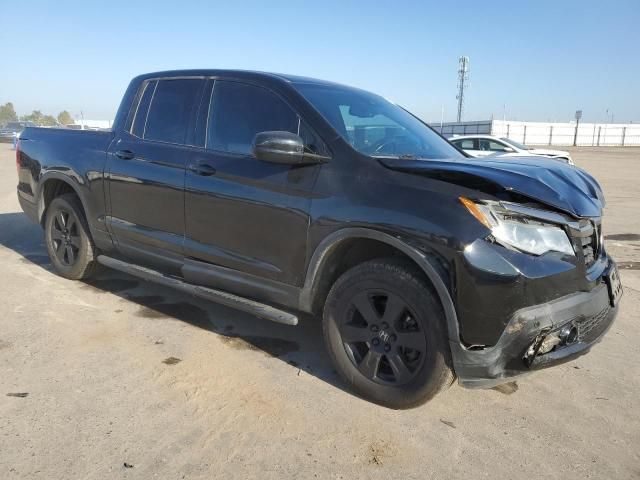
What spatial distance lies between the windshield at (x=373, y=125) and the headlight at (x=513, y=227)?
2.78 feet

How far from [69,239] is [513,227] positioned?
166 inches

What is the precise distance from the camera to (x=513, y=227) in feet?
8.52

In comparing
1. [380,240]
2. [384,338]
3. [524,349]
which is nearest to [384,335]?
[384,338]

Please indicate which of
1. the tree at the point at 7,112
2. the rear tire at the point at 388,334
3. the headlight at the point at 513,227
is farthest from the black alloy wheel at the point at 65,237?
the tree at the point at 7,112

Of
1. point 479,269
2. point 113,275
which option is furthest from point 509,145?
point 479,269

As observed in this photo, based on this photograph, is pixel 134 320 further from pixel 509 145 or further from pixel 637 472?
pixel 509 145

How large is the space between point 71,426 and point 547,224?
2648 mm

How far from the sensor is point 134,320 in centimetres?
428

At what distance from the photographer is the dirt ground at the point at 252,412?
2502 millimetres

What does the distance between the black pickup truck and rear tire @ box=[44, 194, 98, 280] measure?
54 centimetres

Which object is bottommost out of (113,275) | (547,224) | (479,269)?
(113,275)

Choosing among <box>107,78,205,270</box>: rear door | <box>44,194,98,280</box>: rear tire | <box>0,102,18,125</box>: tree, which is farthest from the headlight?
<box>0,102,18,125</box>: tree

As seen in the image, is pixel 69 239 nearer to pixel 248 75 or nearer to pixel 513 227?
pixel 248 75

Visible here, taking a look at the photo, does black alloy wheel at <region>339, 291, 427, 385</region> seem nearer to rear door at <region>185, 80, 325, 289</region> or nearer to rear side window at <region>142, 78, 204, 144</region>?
rear door at <region>185, 80, 325, 289</region>
